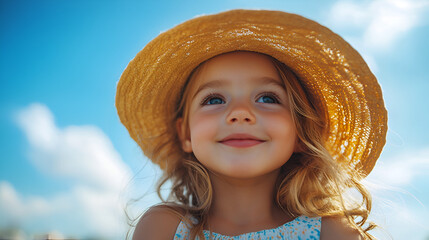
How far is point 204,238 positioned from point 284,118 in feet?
2.68

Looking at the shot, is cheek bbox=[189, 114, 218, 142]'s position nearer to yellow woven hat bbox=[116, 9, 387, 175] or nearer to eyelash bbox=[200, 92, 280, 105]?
eyelash bbox=[200, 92, 280, 105]

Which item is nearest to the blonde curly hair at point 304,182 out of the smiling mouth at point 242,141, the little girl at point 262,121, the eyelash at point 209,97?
the little girl at point 262,121

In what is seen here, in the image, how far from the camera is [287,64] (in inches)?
89.9

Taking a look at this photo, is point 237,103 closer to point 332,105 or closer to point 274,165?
point 274,165

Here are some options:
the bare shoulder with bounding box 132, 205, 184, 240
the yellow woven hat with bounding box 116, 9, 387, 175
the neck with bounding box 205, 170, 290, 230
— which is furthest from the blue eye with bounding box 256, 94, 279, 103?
the bare shoulder with bounding box 132, 205, 184, 240

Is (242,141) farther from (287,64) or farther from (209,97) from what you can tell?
(287,64)

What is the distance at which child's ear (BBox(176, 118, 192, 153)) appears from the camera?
2566 millimetres

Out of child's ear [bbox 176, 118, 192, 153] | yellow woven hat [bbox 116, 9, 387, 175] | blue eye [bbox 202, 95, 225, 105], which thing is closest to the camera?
yellow woven hat [bbox 116, 9, 387, 175]

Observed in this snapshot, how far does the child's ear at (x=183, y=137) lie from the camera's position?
257 centimetres

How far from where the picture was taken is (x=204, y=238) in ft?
7.05

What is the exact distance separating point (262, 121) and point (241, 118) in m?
0.12

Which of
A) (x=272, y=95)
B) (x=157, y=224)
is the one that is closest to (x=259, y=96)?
(x=272, y=95)

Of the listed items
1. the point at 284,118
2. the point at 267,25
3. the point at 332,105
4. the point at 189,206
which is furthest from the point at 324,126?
the point at 189,206

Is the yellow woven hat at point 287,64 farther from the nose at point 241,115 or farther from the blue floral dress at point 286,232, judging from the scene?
the blue floral dress at point 286,232
